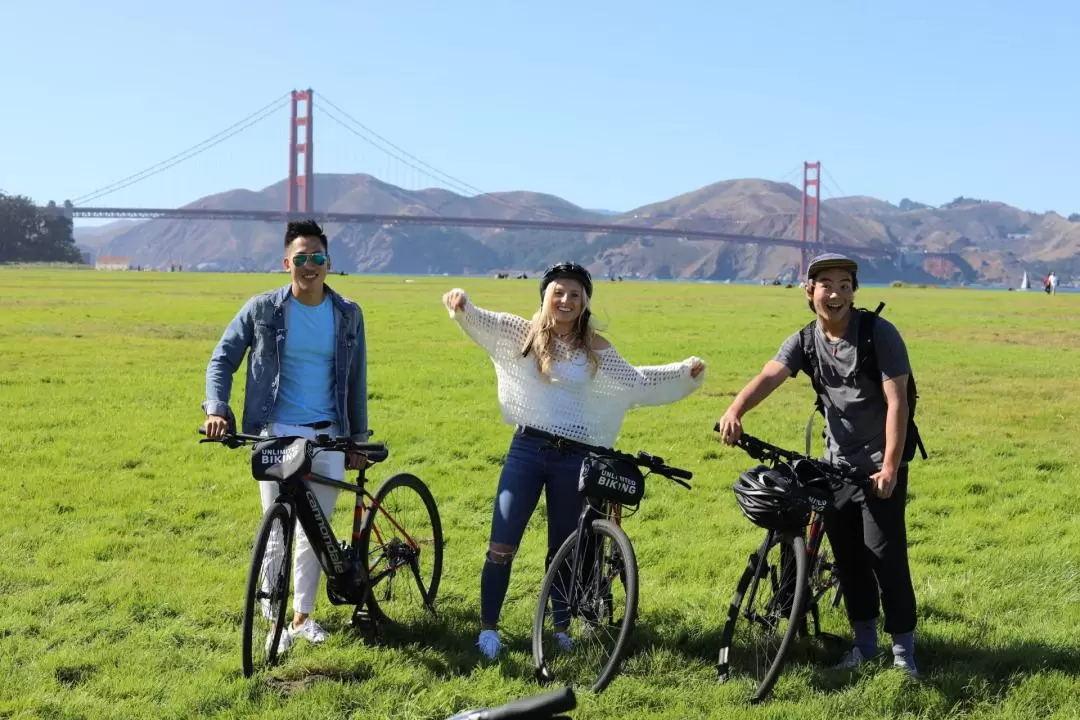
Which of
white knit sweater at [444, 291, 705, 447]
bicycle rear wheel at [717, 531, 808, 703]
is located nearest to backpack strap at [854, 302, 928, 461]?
bicycle rear wheel at [717, 531, 808, 703]

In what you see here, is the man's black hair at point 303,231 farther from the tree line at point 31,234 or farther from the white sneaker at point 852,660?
the tree line at point 31,234

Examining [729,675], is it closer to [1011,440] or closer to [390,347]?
[1011,440]

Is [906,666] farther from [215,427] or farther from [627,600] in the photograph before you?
[215,427]

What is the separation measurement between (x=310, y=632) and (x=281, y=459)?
3.18 ft

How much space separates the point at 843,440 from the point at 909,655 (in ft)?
3.13

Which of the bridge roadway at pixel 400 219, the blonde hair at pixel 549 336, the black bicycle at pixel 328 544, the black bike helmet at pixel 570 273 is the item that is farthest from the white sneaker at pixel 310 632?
the bridge roadway at pixel 400 219

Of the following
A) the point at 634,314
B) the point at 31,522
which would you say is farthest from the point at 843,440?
the point at 634,314

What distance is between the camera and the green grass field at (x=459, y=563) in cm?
409

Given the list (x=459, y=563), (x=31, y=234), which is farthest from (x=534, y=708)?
Result: (x=31, y=234)

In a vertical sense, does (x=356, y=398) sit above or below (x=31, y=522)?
above

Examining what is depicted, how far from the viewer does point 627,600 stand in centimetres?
391

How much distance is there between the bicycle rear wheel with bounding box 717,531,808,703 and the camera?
A: 4035 mm

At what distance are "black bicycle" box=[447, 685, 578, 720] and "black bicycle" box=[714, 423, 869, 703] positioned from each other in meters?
2.76

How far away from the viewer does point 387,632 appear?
4.77 meters
